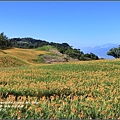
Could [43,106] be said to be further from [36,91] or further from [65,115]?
[36,91]

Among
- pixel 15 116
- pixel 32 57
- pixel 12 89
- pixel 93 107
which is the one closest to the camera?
pixel 15 116

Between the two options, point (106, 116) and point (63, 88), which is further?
point (63, 88)

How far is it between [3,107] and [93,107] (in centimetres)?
191

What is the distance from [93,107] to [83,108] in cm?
23

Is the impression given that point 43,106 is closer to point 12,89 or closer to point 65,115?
point 65,115

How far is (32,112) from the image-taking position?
5.19m

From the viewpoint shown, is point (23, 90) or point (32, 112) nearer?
point (32, 112)

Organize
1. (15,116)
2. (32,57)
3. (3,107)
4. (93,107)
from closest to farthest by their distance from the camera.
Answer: (15,116) < (3,107) < (93,107) < (32,57)

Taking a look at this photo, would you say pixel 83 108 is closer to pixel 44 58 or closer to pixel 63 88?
pixel 63 88

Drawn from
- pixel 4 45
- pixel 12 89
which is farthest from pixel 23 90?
pixel 4 45

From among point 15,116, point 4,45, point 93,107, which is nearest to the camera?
point 15,116

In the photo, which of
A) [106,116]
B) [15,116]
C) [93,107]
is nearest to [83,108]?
[93,107]

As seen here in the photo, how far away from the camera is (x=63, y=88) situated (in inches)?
355

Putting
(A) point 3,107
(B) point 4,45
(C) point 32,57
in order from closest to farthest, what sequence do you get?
(A) point 3,107
(C) point 32,57
(B) point 4,45
